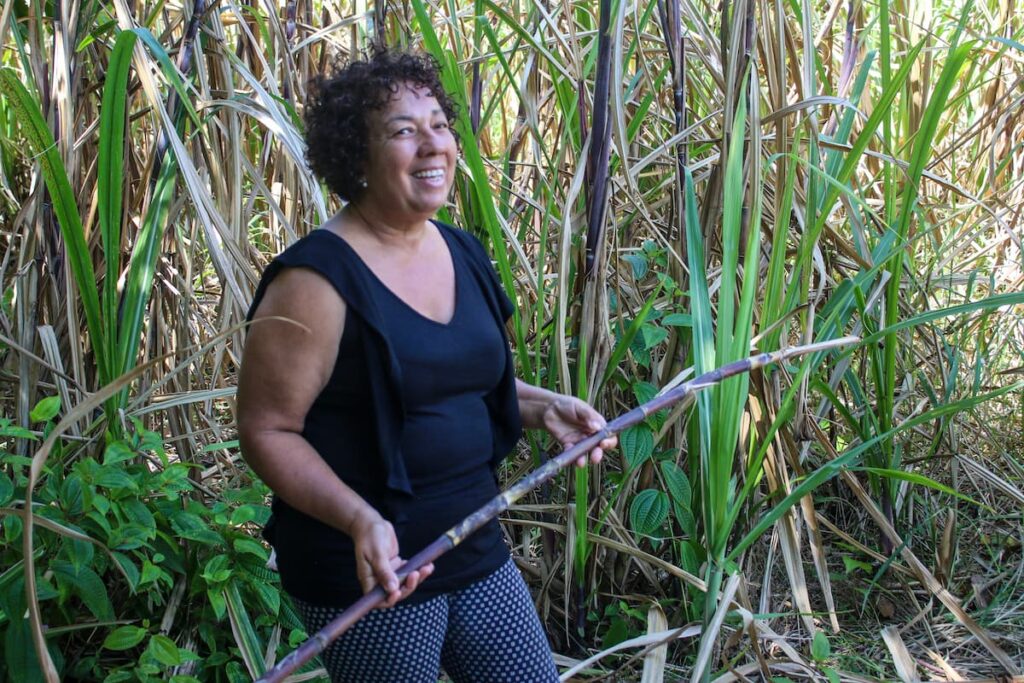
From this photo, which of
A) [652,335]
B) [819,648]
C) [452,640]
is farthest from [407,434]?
[819,648]

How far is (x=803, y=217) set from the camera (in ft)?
6.64

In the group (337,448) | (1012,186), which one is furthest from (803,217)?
(337,448)

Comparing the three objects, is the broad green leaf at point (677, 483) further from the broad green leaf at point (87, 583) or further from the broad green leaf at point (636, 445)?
the broad green leaf at point (87, 583)

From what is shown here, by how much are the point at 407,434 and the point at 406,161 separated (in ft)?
1.07

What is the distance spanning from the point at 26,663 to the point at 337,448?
0.78 m

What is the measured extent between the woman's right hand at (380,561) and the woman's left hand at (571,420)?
0.34 metres

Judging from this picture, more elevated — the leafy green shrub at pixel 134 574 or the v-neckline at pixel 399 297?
the v-neckline at pixel 399 297

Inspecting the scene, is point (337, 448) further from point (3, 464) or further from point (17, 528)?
point (3, 464)

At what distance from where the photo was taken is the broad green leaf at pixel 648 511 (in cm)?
188

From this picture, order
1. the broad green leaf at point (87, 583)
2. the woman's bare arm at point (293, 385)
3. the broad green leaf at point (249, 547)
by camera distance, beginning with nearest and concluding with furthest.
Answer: the woman's bare arm at point (293, 385), the broad green leaf at point (87, 583), the broad green leaf at point (249, 547)

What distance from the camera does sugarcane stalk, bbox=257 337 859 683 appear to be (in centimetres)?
99

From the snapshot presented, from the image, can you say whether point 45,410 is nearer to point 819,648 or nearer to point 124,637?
point 124,637

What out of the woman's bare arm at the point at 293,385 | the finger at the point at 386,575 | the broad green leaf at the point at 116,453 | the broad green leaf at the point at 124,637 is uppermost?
the woman's bare arm at the point at 293,385

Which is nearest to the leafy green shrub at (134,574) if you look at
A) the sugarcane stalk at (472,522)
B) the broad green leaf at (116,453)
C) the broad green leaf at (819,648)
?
the broad green leaf at (116,453)
